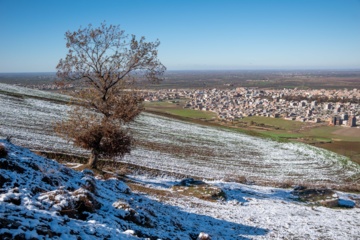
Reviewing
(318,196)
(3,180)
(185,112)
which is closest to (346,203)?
(318,196)

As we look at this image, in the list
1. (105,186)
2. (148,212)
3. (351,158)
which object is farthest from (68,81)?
(351,158)

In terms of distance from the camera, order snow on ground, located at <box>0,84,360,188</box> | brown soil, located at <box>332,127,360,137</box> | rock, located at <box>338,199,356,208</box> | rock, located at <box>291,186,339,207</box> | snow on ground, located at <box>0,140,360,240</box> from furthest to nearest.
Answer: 1. brown soil, located at <box>332,127,360,137</box>
2. snow on ground, located at <box>0,84,360,188</box>
3. rock, located at <box>338,199,356,208</box>
4. rock, located at <box>291,186,339,207</box>
5. snow on ground, located at <box>0,140,360,240</box>

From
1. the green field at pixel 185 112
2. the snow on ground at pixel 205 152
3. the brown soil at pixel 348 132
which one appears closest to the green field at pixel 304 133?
the brown soil at pixel 348 132

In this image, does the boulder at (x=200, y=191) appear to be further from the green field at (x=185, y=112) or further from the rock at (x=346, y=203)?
the green field at (x=185, y=112)

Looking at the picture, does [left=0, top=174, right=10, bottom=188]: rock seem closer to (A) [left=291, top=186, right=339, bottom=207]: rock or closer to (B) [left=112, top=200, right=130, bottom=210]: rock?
(B) [left=112, top=200, right=130, bottom=210]: rock

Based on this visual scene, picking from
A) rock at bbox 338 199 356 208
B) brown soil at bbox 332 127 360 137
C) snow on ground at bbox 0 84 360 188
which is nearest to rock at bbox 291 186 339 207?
rock at bbox 338 199 356 208

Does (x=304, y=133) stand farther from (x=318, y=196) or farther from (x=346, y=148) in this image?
(x=318, y=196)

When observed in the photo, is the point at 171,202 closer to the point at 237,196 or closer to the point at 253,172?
the point at 237,196
